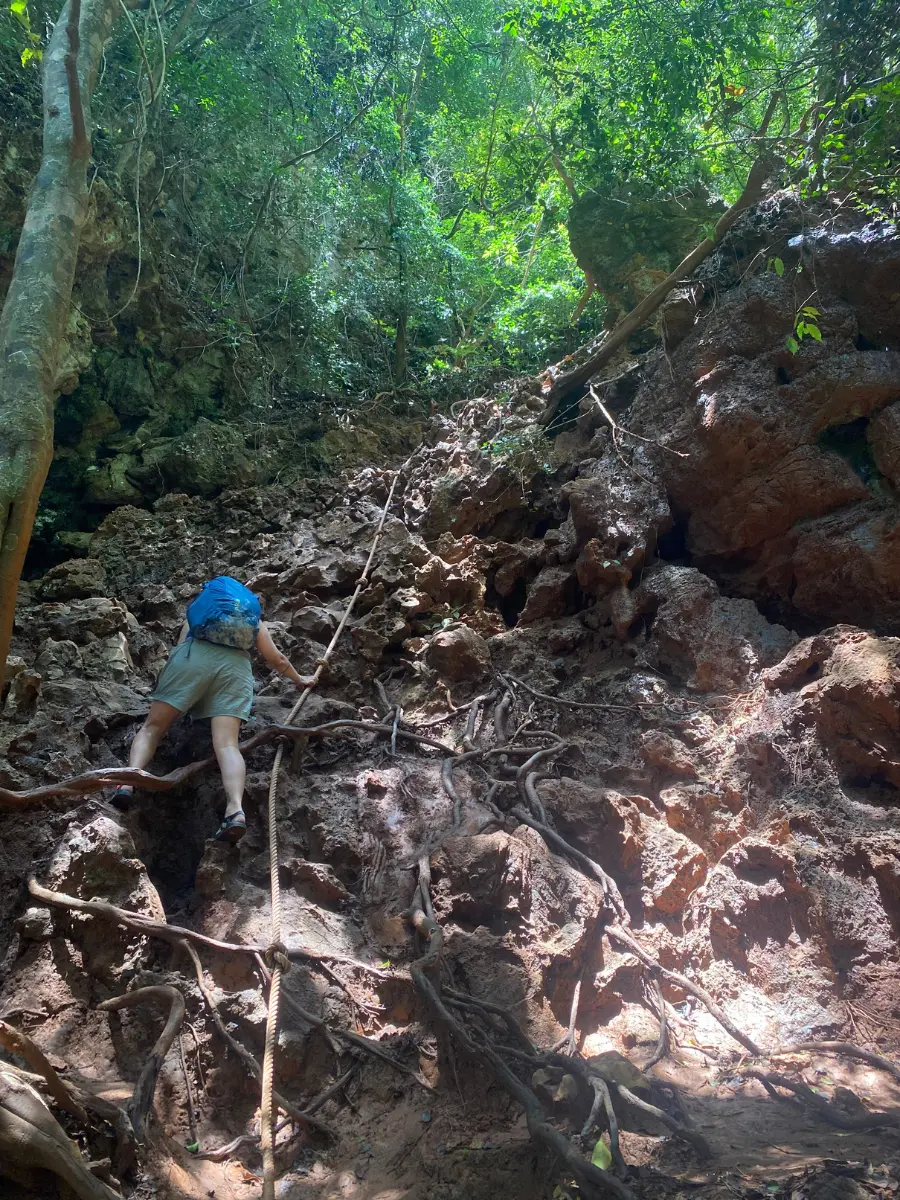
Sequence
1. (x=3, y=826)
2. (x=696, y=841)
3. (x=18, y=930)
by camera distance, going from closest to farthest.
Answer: (x=18, y=930)
(x=3, y=826)
(x=696, y=841)

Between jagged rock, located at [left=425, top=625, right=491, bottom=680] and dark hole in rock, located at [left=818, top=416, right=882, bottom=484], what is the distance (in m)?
2.84

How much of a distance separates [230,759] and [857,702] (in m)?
3.38

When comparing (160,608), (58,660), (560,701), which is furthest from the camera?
(160,608)

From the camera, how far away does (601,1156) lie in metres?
2.37

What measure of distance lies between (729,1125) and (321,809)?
2.37 meters

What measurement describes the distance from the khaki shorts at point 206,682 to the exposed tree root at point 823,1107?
2.99 metres

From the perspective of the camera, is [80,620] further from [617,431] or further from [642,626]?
[617,431]

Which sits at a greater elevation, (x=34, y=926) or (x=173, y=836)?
(x=173, y=836)

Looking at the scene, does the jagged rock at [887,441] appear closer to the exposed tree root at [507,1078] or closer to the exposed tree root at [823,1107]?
the exposed tree root at [823,1107]

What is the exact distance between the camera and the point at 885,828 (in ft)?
12.0

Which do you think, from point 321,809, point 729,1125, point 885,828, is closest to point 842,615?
point 885,828

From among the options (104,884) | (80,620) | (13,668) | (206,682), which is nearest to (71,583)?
(80,620)

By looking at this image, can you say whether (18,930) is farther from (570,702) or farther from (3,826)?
(570,702)

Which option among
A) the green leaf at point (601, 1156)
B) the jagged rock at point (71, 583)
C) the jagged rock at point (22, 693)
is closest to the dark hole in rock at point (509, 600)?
the jagged rock at point (71, 583)
